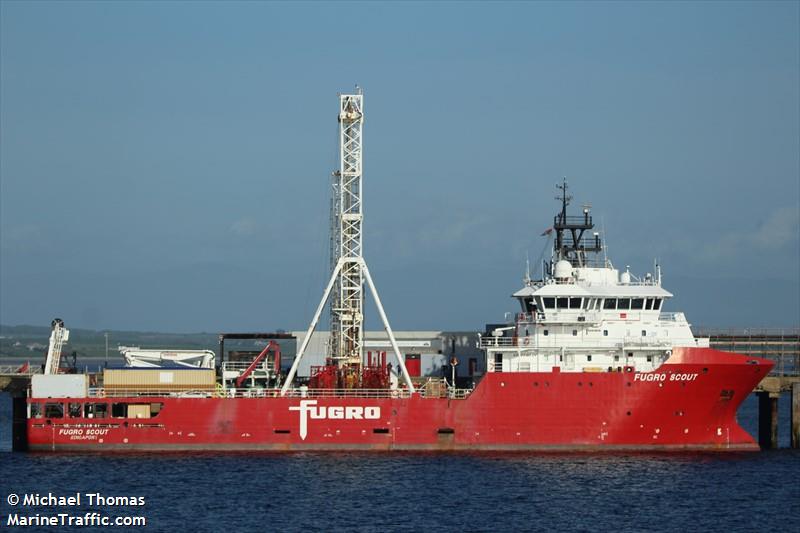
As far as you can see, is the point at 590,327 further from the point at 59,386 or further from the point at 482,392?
the point at 59,386

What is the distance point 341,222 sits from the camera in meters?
48.0

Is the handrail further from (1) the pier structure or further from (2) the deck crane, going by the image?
(1) the pier structure

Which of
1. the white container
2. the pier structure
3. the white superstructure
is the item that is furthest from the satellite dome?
the white container

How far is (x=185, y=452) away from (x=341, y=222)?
1009 centimetres

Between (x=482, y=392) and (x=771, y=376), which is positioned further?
(x=771, y=376)

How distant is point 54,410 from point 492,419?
16.1m

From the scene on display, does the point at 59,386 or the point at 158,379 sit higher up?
the point at 158,379

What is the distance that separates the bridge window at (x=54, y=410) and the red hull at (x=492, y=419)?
1.38 feet

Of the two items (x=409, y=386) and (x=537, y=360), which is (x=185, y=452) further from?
(x=537, y=360)

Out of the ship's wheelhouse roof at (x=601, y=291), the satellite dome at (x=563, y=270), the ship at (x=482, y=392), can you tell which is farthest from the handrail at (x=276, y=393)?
the satellite dome at (x=563, y=270)

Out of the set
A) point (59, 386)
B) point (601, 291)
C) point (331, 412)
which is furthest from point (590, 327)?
point (59, 386)

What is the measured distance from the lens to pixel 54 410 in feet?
156

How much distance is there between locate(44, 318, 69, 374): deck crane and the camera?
1905 inches

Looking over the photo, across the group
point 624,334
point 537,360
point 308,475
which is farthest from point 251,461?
point 624,334
